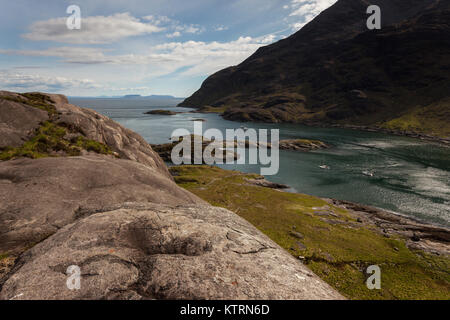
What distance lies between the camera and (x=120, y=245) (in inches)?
348

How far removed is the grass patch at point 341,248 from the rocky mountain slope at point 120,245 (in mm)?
20418

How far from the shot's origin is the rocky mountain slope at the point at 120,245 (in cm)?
707

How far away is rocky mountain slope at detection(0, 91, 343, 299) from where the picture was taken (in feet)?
23.2

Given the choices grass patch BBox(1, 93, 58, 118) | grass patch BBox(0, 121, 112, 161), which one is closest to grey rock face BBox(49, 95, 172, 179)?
grass patch BBox(1, 93, 58, 118)

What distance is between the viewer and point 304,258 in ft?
92.6

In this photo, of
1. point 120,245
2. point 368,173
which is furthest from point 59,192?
point 368,173

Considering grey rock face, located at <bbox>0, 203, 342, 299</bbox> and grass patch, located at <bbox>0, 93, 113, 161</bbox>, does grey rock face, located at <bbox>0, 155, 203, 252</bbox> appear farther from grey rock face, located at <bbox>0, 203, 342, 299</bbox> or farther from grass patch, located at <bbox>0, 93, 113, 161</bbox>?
grass patch, located at <bbox>0, 93, 113, 161</bbox>

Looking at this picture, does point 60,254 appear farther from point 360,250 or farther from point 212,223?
point 360,250

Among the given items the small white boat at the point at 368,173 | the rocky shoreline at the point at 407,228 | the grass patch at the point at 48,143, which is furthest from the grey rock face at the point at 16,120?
the small white boat at the point at 368,173

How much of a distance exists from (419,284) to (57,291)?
114 feet

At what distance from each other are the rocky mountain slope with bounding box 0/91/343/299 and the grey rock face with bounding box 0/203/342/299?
0.11 feet

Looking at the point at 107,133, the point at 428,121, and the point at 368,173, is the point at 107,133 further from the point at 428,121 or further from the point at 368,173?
the point at 428,121

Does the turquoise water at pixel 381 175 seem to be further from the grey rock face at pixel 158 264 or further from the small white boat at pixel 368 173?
the grey rock face at pixel 158 264

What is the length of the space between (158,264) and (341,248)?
Result: 31583 millimetres
